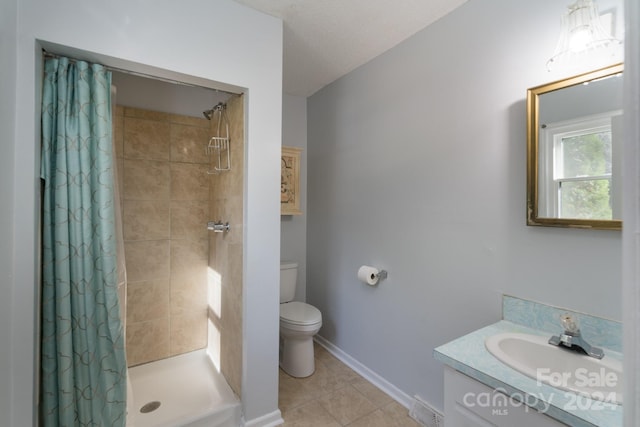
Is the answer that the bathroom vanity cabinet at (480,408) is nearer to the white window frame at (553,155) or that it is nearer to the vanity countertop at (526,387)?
the vanity countertop at (526,387)

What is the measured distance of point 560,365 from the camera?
113cm

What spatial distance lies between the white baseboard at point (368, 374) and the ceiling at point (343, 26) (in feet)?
7.95

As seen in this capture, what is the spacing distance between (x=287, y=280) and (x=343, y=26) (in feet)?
6.70

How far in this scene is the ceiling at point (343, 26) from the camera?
1628mm

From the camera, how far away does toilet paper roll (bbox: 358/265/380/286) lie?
83.2 inches

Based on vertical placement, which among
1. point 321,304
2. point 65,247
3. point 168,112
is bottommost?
point 321,304

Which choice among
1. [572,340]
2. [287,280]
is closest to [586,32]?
[572,340]

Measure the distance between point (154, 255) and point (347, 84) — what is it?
2.12 m

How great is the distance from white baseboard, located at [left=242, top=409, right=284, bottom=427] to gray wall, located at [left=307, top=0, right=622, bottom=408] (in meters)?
0.81

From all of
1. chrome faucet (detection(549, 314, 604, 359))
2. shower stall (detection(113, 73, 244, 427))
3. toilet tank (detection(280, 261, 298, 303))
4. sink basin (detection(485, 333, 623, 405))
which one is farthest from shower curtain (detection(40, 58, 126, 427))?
chrome faucet (detection(549, 314, 604, 359))

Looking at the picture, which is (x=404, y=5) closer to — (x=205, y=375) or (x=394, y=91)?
(x=394, y=91)

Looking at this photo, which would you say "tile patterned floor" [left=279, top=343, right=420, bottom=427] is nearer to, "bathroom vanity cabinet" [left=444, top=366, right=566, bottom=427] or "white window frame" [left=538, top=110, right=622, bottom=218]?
"bathroom vanity cabinet" [left=444, top=366, right=566, bottom=427]

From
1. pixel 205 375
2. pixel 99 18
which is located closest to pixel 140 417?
pixel 205 375

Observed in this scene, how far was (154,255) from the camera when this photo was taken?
7.36 feet
